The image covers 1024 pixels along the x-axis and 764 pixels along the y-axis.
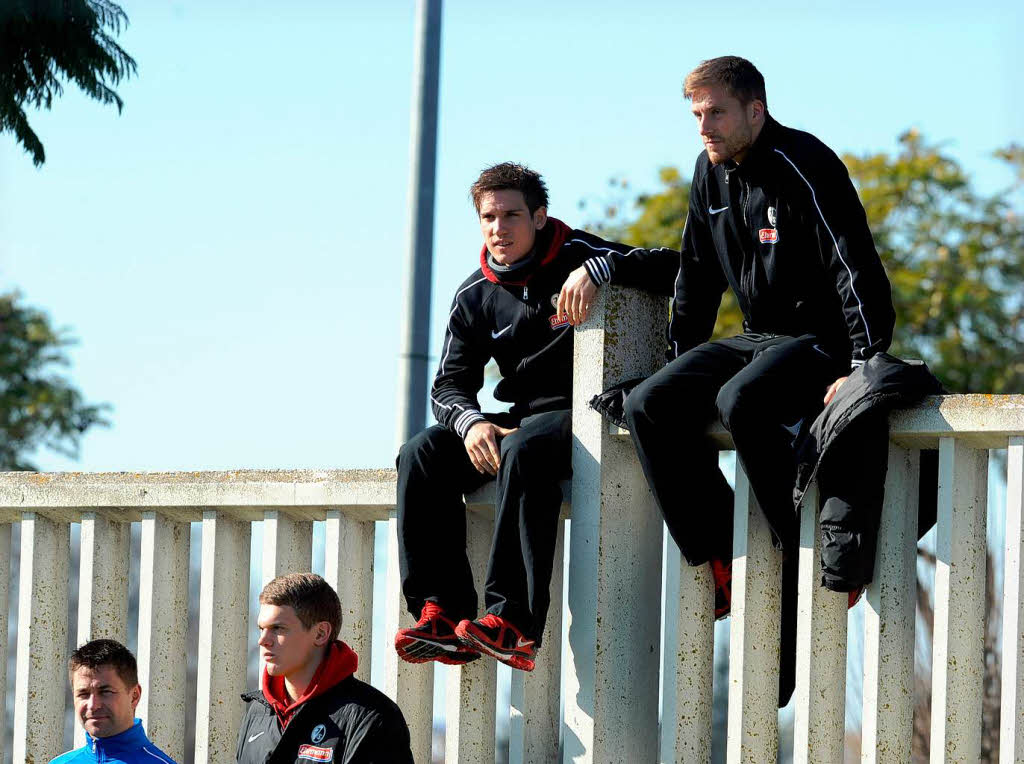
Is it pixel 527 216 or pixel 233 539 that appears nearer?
pixel 527 216

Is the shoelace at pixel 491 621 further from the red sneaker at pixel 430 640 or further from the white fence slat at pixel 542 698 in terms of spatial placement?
the white fence slat at pixel 542 698

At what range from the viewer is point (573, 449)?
5.62 meters

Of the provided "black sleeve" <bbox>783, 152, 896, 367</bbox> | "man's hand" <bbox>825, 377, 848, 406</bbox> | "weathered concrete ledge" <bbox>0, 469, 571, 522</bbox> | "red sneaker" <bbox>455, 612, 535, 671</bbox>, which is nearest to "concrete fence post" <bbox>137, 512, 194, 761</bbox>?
"weathered concrete ledge" <bbox>0, 469, 571, 522</bbox>

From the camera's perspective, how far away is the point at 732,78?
5.21 meters

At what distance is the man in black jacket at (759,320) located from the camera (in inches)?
196

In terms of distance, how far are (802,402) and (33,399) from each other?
687 inches

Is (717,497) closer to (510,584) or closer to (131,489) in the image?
(510,584)

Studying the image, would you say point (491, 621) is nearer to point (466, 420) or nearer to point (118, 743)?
point (466, 420)

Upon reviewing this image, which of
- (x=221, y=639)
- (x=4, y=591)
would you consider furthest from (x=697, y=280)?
(x=4, y=591)

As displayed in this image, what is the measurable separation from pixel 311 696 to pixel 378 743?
321 millimetres

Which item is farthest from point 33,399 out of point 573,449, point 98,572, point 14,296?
point 573,449

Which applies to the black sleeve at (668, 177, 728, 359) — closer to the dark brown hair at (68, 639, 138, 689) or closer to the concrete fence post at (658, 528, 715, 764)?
the concrete fence post at (658, 528, 715, 764)

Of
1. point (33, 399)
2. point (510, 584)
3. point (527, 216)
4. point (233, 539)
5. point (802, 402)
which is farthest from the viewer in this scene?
point (33, 399)

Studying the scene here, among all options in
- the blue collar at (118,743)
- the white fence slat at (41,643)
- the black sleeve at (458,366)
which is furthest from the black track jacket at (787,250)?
the white fence slat at (41,643)
